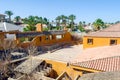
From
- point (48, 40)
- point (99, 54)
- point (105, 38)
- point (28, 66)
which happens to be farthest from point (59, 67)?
point (48, 40)

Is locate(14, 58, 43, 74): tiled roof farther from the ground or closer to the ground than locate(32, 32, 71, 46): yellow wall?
closer to the ground

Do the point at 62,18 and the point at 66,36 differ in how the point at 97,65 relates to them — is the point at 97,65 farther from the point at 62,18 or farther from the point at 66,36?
the point at 62,18

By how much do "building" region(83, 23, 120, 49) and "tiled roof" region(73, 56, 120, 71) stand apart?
17.5 m

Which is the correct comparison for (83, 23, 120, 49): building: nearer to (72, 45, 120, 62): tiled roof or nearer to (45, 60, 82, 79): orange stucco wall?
(45, 60, 82, 79): orange stucco wall

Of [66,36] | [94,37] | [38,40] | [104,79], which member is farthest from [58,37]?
[104,79]

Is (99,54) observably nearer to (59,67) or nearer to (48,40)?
(59,67)

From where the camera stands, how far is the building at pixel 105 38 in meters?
31.4

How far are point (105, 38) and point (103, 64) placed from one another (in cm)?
1854

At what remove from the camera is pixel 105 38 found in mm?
31922

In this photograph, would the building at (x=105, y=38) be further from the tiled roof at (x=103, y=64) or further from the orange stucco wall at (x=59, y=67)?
the tiled roof at (x=103, y=64)

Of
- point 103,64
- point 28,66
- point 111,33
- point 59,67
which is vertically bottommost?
point 59,67

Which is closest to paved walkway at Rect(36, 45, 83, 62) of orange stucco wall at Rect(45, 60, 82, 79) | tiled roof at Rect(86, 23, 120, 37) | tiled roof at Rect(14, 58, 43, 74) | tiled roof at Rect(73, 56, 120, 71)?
orange stucco wall at Rect(45, 60, 82, 79)

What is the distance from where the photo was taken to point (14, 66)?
2702cm

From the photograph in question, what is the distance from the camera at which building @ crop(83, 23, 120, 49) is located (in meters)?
31.4
